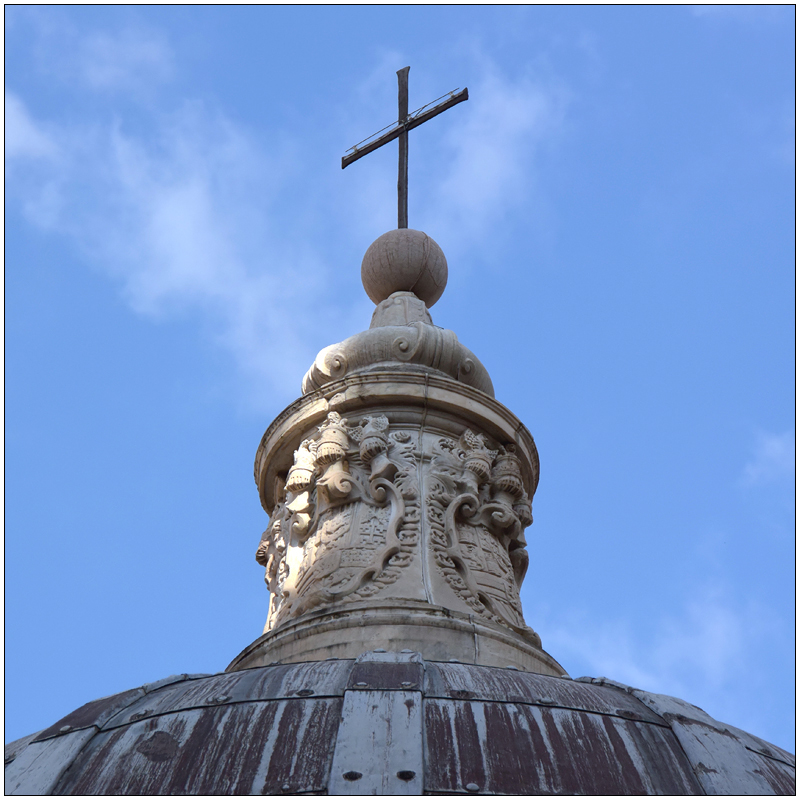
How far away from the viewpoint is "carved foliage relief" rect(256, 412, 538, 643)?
11320 millimetres

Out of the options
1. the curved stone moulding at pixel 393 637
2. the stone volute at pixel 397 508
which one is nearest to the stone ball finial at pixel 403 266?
the stone volute at pixel 397 508

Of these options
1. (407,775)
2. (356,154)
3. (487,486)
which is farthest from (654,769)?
(356,154)

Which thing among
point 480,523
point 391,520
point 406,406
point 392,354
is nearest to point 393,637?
point 391,520

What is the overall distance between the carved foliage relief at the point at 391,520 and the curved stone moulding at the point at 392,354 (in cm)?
98

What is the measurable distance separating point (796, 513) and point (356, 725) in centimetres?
388

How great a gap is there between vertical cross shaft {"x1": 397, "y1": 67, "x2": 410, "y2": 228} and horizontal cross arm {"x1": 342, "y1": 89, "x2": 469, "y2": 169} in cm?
9

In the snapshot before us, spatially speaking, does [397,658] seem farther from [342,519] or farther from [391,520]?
[342,519]

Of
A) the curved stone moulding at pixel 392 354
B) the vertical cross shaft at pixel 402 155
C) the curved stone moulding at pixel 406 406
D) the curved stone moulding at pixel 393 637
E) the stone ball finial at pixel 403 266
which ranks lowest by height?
the curved stone moulding at pixel 393 637

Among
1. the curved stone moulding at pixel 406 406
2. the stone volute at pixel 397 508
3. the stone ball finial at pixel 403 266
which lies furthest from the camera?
the stone ball finial at pixel 403 266

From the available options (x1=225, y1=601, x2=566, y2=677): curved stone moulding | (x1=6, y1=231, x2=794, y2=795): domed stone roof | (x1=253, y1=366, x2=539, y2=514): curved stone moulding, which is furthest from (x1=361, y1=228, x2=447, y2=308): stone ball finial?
(x1=225, y1=601, x2=566, y2=677): curved stone moulding

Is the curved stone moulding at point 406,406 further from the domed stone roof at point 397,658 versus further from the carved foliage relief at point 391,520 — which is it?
the carved foliage relief at point 391,520

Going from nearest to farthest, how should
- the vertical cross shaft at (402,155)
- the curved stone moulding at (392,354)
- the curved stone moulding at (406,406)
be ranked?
the curved stone moulding at (406,406) < the curved stone moulding at (392,354) < the vertical cross shaft at (402,155)

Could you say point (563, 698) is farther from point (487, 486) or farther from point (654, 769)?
point (487, 486)

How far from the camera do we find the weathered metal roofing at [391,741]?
286 inches
